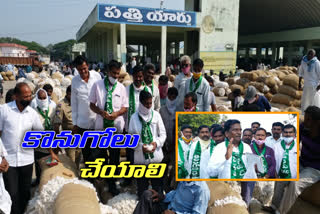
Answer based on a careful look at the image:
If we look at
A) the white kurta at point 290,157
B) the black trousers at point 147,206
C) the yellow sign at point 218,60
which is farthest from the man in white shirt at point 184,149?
the yellow sign at point 218,60

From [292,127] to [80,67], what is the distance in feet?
8.20

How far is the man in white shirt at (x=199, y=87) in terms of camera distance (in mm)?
3770

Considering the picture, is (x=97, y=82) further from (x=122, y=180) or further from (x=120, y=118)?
(x=122, y=180)

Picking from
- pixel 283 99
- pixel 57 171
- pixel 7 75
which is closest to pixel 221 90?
pixel 283 99

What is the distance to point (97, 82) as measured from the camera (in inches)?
128

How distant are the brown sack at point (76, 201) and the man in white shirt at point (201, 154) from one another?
1078 mm

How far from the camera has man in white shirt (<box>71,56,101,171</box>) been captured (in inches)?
131

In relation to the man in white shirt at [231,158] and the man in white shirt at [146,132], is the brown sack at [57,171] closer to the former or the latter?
the man in white shirt at [146,132]

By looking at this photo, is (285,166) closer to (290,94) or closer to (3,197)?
(3,197)

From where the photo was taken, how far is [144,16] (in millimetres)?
17734

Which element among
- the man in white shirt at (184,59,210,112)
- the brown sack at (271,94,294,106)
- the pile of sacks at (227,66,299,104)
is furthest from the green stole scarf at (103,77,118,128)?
the pile of sacks at (227,66,299,104)

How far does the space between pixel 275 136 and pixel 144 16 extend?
1693cm

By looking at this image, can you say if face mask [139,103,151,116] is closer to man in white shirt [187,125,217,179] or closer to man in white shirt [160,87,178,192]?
man in white shirt [160,87,178,192]

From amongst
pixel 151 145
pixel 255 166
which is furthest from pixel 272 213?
pixel 151 145
